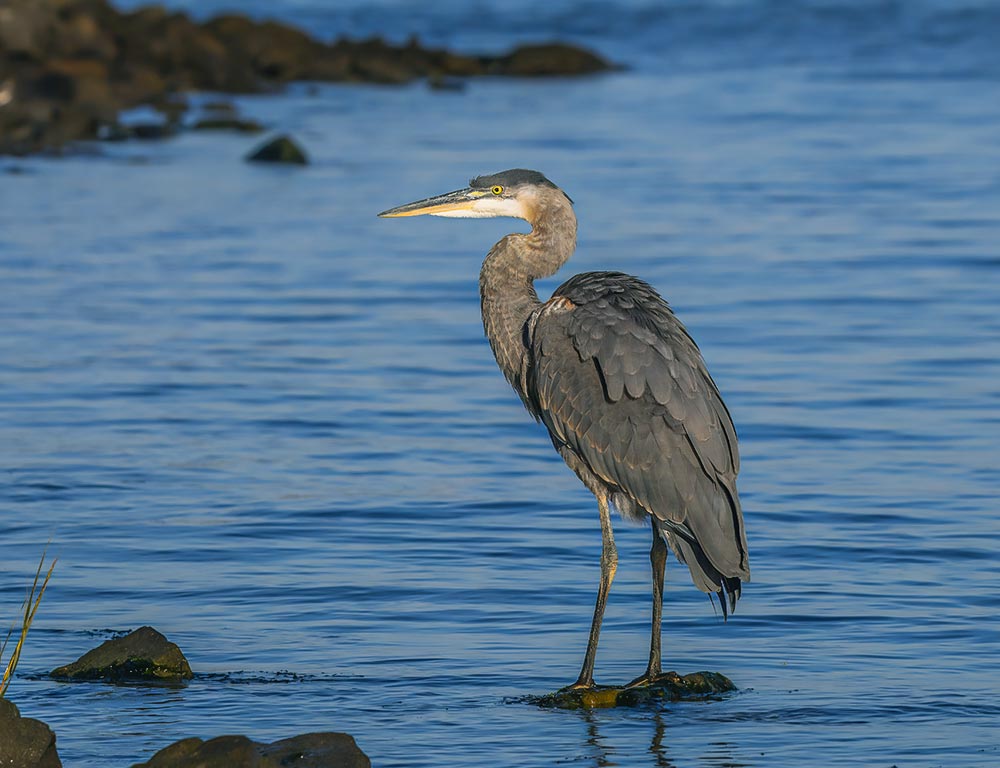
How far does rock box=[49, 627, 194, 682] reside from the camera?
7.10 metres

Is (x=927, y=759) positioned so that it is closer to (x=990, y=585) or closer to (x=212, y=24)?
(x=990, y=585)

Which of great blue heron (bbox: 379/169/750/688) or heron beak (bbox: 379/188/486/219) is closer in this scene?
great blue heron (bbox: 379/169/750/688)

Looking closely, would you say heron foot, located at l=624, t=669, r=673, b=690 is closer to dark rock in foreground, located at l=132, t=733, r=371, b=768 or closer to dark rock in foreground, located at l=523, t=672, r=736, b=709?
dark rock in foreground, located at l=523, t=672, r=736, b=709

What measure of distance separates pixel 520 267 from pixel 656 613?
1675 millimetres

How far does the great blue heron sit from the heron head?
53cm

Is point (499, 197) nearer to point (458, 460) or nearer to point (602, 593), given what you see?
point (602, 593)

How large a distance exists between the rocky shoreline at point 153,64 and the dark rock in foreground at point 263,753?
72.7 feet

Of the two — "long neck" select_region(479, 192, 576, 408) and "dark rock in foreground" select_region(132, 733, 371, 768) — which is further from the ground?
"long neck" select_region(479, 192, 576, 408)

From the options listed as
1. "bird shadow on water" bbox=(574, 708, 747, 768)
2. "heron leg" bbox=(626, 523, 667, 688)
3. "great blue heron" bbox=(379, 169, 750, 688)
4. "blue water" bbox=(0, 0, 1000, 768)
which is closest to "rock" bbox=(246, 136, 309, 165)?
"blue water" bbox=(0, 0, 1000, 768)

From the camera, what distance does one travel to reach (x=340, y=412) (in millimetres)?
12219

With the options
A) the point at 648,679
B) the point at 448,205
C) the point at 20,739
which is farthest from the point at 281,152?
the point at 20,739

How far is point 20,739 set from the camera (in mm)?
5766

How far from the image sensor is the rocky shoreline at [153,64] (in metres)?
28.9

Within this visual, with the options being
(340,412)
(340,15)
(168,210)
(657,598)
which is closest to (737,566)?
(657,598)
